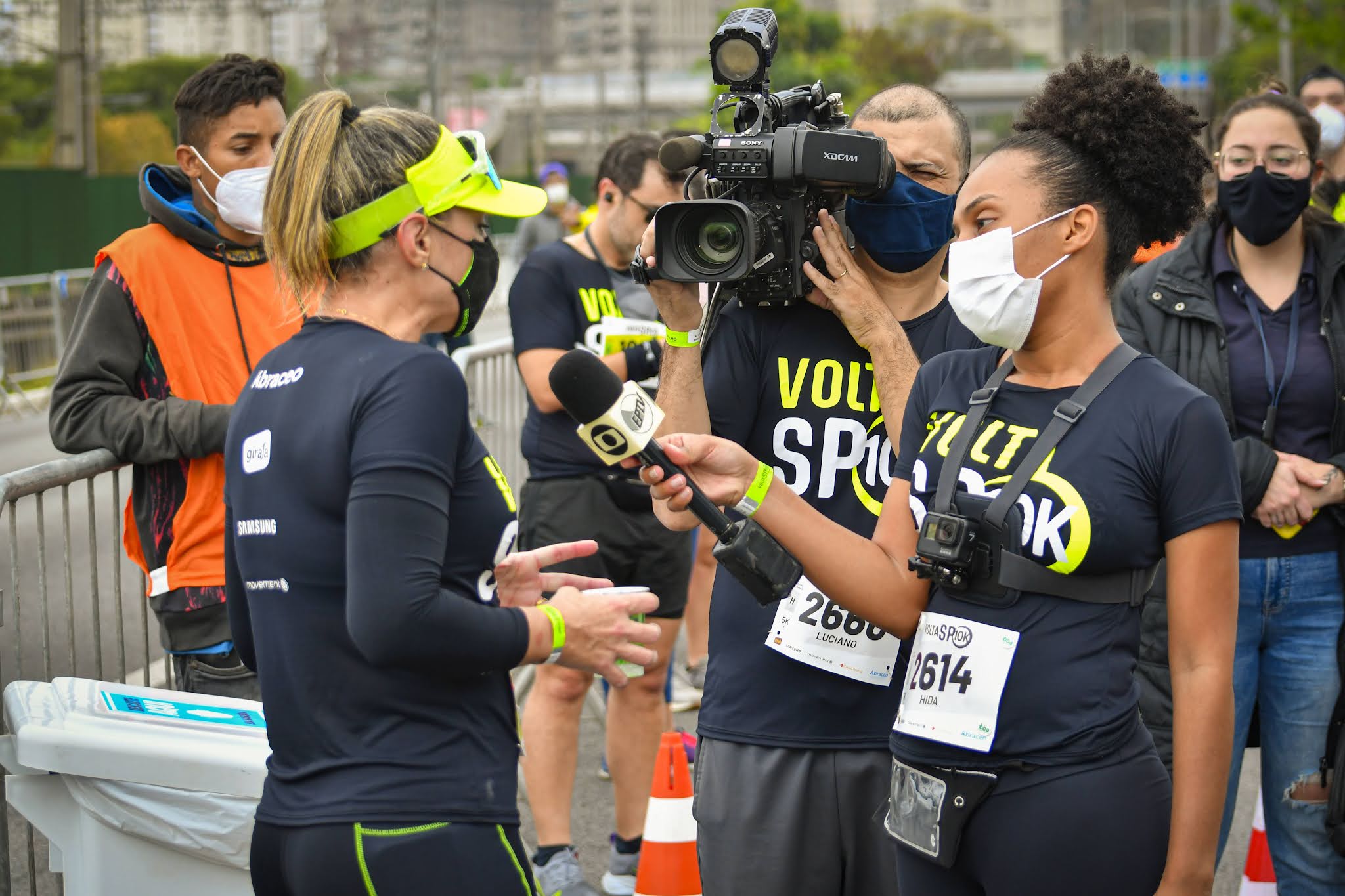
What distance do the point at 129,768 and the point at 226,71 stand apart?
2124 millimetres

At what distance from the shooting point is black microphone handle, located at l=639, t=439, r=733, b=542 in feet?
8.14

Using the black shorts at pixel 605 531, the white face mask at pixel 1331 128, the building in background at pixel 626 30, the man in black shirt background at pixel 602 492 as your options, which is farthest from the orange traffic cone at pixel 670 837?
the building in background at pixel 626 30

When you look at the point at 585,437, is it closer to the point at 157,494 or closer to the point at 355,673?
the point at 355,673

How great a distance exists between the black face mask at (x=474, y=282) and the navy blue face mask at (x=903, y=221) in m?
0.88

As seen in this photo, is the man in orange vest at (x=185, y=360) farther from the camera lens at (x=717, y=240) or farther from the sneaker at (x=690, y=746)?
the sneaker at (x=690, y=746)

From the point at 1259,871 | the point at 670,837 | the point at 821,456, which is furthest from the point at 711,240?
the point at 1259,871

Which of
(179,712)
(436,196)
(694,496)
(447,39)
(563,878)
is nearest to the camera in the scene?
(694,496)

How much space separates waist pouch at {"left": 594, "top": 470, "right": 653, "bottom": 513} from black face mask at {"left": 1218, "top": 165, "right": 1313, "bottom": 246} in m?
2.25

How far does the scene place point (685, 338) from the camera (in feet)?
10.5

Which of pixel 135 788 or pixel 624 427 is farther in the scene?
pixel 135 788

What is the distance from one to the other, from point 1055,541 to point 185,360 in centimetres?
249

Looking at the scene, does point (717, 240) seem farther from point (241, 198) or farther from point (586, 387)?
point (241, 198)

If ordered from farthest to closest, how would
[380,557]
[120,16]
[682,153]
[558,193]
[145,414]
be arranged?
[120,16]
[558,193]
[145,414]
[682,153]
[380,557]

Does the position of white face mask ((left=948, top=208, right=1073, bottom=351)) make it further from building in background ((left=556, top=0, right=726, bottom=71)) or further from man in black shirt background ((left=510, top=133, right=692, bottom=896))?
building in background ((left=556, top=0, right=726, bottom=71))
